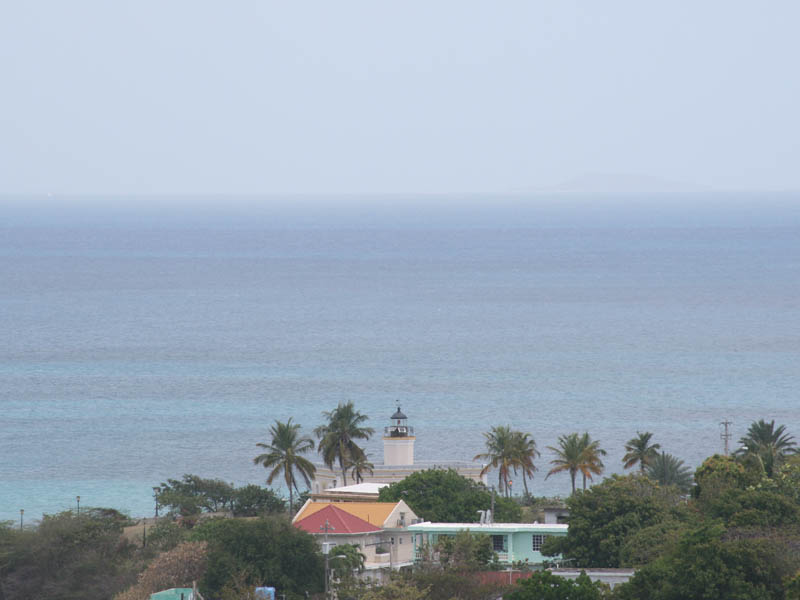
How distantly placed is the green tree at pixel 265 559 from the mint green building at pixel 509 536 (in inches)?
190

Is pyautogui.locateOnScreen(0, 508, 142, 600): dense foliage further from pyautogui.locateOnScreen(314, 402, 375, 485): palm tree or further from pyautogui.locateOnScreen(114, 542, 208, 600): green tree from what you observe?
pyautogui.locateOnScreen(314, 402, 375, 485): palm tree

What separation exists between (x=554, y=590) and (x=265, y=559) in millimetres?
10117

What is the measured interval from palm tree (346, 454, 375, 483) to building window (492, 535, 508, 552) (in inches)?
487

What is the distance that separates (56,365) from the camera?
115250mm

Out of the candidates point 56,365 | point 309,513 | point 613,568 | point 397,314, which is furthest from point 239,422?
point 397,314

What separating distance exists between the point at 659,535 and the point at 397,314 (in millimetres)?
119076

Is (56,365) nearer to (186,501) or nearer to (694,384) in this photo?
(694,384)

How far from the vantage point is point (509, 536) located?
42781 mm

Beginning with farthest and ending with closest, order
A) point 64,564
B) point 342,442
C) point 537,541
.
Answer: point 342,442
point 537,541
point 64,564

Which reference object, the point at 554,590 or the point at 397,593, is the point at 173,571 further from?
the point at 554,590

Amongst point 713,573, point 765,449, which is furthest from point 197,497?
point 713,573

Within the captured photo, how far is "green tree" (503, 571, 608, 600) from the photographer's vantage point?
30.8m

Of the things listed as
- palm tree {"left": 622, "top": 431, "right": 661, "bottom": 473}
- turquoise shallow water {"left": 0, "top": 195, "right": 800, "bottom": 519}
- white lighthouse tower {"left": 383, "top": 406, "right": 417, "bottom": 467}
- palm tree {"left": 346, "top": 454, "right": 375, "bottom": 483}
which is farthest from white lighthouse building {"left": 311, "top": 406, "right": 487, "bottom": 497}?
turquoise shallow water {"left": 0, "top": 195, "right": 800, "bottom": 519}

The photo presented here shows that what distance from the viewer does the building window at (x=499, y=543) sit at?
4284cm
